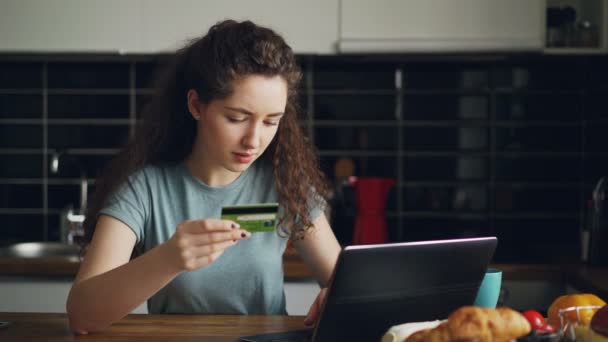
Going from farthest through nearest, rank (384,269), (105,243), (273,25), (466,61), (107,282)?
(466,61) → (273,25) → (105,243) → (107,282) → (384,269)

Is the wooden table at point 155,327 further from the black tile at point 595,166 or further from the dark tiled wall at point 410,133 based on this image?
the black tile at point 595,166

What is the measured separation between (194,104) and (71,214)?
151 centimetres

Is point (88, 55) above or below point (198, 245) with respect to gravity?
above

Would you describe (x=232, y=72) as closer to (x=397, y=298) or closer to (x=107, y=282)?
(x=107, y=282)

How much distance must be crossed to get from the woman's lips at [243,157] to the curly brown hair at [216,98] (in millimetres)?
111

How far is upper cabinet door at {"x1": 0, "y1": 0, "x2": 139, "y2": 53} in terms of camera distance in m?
2.75

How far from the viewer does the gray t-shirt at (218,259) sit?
1.65m

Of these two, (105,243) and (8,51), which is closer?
(105,243)

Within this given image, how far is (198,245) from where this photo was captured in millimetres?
1149

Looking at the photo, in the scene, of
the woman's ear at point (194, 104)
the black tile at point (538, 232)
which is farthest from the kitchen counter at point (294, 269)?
the woman's ear at point (194, 104)

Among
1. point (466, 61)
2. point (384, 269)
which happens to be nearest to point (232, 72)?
point (384, 269)

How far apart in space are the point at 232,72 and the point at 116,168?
14.2 inches

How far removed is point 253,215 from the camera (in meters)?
1.09

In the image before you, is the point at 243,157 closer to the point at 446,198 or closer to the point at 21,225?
the point at 446,198
